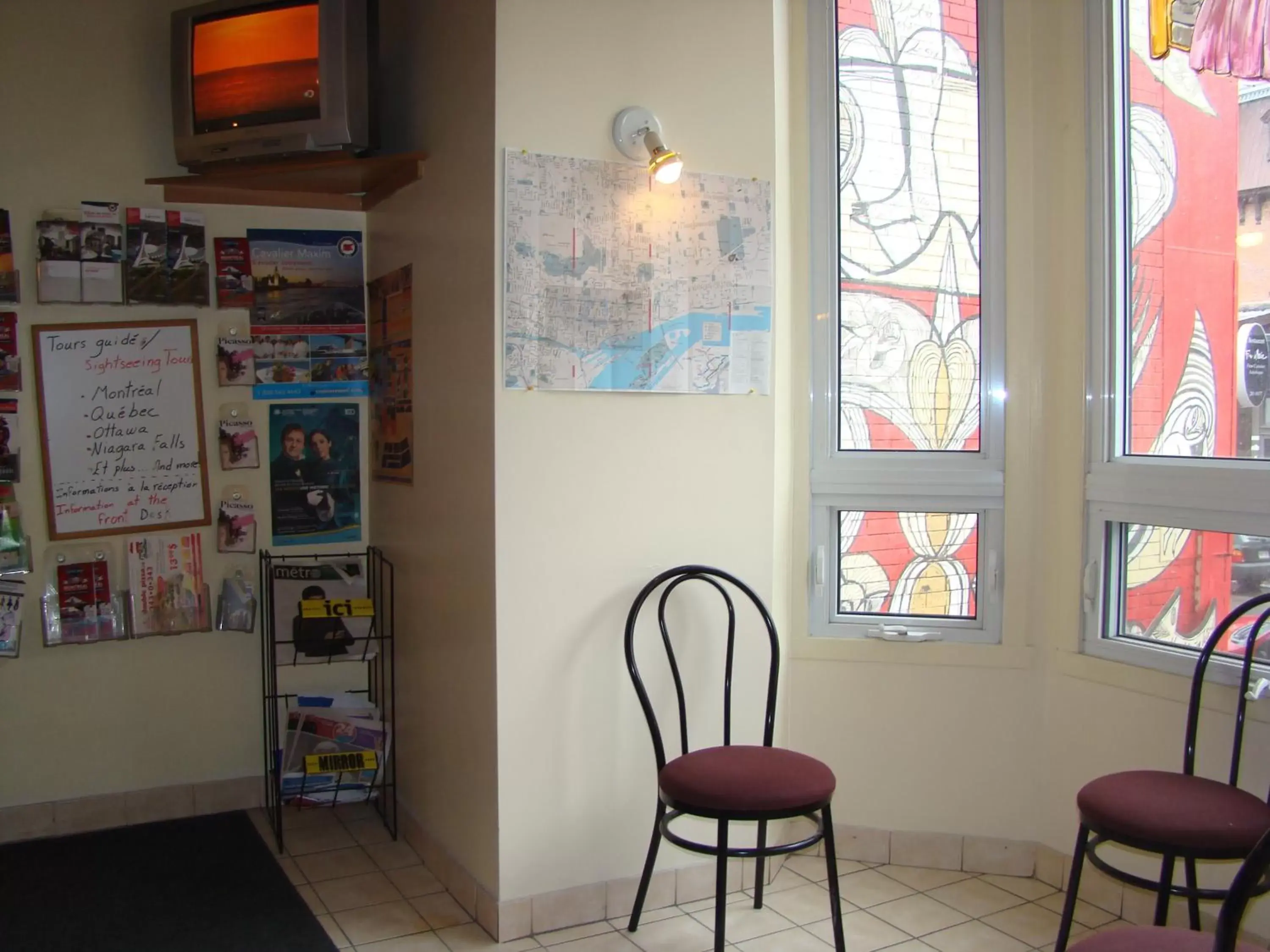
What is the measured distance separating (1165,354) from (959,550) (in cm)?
74

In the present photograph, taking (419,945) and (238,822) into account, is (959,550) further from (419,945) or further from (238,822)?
(238,822)

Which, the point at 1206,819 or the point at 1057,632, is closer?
the point at 1206,819

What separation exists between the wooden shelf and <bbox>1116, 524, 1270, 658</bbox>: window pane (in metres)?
2.18

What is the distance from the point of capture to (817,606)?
304 centimetres

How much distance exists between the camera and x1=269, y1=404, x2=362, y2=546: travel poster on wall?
11.2ft

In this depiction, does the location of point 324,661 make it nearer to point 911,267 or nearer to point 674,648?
point 674,648

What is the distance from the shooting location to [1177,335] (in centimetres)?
259

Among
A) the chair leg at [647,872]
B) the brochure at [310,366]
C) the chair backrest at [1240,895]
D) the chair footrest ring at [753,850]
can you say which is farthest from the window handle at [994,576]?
the brochure at [310,366]

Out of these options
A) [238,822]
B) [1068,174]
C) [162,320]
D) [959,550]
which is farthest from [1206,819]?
[162,320]

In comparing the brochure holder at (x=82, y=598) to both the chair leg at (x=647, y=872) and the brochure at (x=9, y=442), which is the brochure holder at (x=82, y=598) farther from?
the chair leg at (x=647, y=872)

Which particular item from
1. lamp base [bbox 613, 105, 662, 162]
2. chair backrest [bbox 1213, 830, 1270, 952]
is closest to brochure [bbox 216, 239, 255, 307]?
lamp base [bbox 613, 105, 662, 162]

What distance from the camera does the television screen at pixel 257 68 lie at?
112 inches

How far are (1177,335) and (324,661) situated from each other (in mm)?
2586

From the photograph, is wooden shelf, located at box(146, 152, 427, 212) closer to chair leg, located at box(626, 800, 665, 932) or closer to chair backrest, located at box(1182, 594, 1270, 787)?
chair leg, located at box(626, 800, 665, 932)
